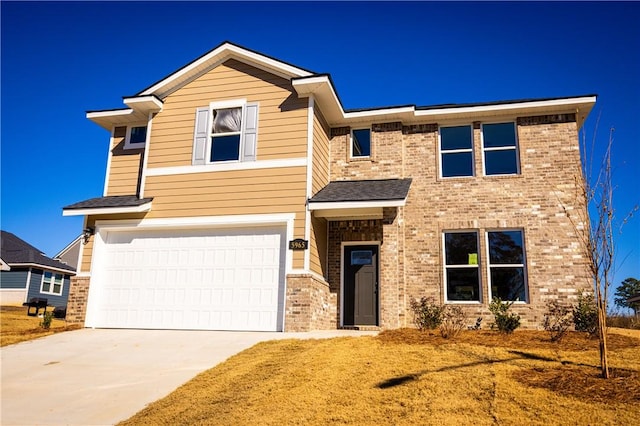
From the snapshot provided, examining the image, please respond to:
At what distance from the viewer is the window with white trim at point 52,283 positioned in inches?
1256

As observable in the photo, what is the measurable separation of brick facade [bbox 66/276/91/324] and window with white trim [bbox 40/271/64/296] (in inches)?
803

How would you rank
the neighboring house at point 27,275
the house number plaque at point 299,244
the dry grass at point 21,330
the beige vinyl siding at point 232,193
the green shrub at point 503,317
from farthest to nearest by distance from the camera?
the neighboring house at point 27,275
the beige vinyl siding at point 232,193
the house number plaque at point 299,244
the dry grass at point 21,330
the green shrub at point 503,317

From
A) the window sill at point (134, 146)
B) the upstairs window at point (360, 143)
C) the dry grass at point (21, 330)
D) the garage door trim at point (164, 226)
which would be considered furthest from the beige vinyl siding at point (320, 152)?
the dry grass at point (21, 330)

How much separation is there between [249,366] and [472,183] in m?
8.81

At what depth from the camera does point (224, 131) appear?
14.5m

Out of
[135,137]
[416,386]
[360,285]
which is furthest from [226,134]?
[416,386]

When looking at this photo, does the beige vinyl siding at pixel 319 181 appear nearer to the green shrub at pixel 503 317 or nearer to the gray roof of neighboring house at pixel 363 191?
the gray roof of neighboring house at pixel 363 191

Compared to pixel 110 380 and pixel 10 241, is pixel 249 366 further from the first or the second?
pixel 10 241

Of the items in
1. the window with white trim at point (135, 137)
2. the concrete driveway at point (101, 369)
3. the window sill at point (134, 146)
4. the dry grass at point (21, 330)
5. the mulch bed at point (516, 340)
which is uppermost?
the window with white trim at point (135, 137)

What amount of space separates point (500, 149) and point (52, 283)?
95.8 feet

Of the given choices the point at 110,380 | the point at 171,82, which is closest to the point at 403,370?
the point at 110,380

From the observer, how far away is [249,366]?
8367 millimetres

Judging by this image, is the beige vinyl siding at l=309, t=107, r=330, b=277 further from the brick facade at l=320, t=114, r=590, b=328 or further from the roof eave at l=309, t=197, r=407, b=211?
the roof eave at l=309, t=197, r=407, b=211

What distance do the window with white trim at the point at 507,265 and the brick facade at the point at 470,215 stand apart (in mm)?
178
